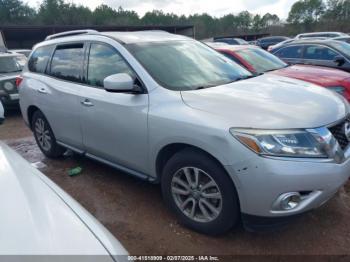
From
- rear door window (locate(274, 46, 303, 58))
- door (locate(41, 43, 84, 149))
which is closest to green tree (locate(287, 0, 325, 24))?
rear door window (locate(274, 46, 303, 58))

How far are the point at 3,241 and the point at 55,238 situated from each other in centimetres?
20

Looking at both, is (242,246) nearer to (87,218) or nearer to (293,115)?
(293,115)

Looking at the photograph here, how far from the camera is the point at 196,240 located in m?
2.84

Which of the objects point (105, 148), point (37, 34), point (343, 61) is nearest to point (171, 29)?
point (37, 34)

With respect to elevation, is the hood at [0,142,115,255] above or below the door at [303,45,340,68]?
below

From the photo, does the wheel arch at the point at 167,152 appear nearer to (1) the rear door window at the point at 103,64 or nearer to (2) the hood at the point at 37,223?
(1) the rear door window at the point at 103,64

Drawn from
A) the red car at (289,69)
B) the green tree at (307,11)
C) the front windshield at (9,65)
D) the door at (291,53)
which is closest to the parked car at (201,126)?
the red car at (289,69)

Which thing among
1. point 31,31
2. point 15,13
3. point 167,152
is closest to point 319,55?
point 167,152

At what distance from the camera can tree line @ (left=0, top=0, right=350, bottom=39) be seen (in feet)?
192

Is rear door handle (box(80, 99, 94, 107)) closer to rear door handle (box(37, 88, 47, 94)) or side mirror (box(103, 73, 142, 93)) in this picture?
side mirror (box(103, 73, 142, 93))

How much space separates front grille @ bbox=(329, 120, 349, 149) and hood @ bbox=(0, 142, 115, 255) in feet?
7.08

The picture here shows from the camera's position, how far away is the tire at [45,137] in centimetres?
473

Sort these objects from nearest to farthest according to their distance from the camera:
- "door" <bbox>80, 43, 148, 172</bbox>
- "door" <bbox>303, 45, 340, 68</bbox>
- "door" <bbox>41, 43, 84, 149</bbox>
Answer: "door" <bbox>80, 43, 148, 172</bbox>
"door" <bbox>41, 43, 84, 149</bbox>
"door" <bbox>303, 45, 340, 68</bbox>

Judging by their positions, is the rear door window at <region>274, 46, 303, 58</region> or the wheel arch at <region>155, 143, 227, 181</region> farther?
the rear door window at <region>274, 46, 303, 58</region>
